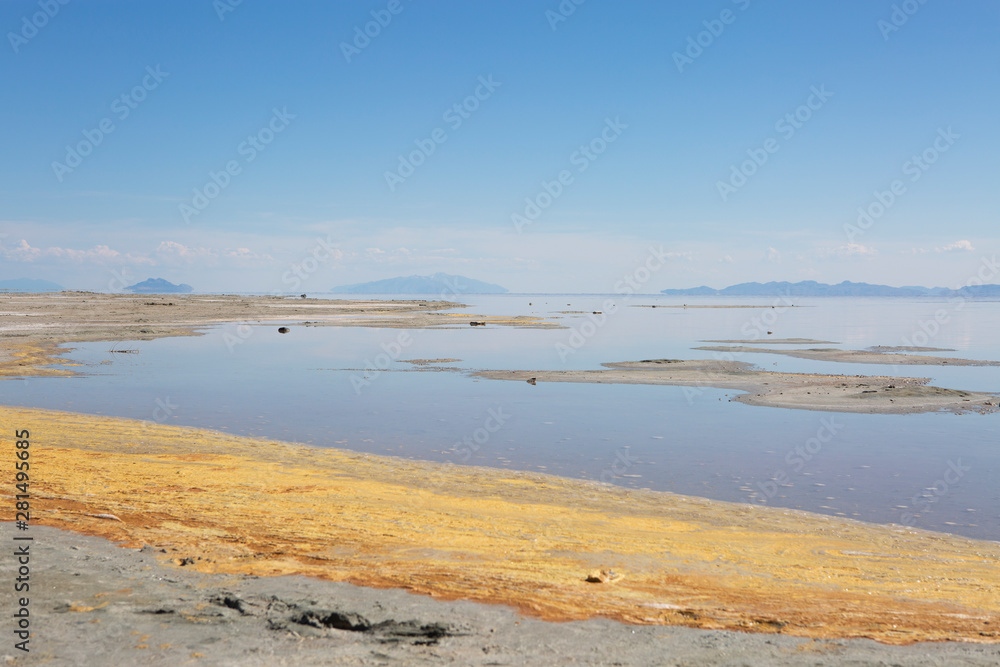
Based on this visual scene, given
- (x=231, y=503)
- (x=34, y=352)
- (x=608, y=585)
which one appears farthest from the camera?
(x=34, y=352)

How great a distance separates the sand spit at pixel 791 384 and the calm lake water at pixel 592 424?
5.53 feet

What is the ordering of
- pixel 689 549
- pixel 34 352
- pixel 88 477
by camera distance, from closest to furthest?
1. pixel 689 549
2. pixel 88 477
3. pixel 34 352

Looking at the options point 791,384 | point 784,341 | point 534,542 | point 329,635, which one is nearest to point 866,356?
point 784,341

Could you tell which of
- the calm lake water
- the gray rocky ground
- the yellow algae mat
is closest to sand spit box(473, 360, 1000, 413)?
the calm lake water

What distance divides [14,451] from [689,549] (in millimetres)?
16687

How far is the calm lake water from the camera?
1628 cm

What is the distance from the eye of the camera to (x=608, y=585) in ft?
30.7

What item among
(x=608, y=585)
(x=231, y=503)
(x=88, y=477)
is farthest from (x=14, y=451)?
(x=608, y=585)

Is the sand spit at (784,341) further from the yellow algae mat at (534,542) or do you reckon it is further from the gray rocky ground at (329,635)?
the gray rocky ground at (329,635)

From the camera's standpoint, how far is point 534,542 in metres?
11.5

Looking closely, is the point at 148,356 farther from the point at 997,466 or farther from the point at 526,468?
the point at 997,466

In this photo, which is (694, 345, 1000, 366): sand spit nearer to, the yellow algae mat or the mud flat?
the mud flat

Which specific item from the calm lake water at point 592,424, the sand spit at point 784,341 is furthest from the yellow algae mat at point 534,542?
the sand spit at point 784,341

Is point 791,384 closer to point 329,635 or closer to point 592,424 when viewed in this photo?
point 592,424
